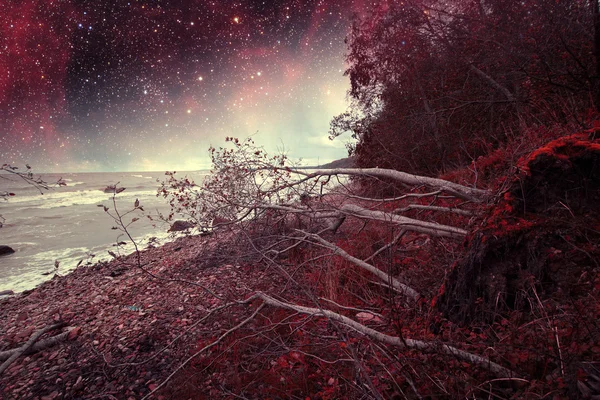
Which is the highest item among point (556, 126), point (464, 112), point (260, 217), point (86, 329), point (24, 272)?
point (464, 112)

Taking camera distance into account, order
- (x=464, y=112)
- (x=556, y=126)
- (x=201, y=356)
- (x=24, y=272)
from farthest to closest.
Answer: (x=24, y=272)
(x=464, y=112)
(x=556, y=126)
(x=201, y=356)

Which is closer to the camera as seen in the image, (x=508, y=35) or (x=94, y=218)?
(x=508, y=35)

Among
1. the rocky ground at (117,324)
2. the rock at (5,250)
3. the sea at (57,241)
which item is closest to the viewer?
the rocky ground at (117,324)

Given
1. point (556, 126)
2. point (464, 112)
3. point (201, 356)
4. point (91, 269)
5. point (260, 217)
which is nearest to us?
point (201, 356)

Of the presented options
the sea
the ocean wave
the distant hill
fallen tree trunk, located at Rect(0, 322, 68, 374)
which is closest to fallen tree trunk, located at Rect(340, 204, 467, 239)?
the distant hill

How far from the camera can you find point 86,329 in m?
4.03

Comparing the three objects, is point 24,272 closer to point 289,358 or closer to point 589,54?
point 289,358

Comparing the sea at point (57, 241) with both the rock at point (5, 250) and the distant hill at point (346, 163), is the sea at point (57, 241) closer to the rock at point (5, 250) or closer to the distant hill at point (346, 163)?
the rock at point (5, 250)

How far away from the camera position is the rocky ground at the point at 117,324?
296cm

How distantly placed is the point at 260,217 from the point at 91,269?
6.76 meters


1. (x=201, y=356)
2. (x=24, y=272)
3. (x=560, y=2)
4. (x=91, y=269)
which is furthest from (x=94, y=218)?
(x=560, y=2)

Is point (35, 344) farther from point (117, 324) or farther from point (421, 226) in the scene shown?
point (421, 226)

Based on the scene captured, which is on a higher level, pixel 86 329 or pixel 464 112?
pixel 464 112

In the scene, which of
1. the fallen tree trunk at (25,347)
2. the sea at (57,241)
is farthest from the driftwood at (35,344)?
the sea at (57,241)
